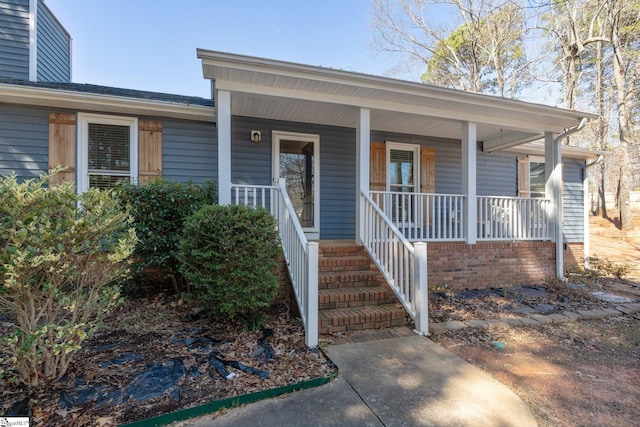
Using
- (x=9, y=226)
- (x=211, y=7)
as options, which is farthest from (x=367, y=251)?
(x=211, y=7)

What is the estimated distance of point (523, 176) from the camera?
8.08m

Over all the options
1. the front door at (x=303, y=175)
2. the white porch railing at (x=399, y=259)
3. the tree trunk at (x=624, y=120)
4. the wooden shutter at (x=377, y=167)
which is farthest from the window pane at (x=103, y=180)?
the tree trunk at (x=624, y=120)

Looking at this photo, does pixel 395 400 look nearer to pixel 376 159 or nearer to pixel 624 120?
pixel 376 159

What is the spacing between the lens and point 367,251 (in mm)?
4555

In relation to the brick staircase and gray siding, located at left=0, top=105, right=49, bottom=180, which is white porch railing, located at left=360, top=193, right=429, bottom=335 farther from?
gray siding, located at left=0, top=105, right=49, bottom=180

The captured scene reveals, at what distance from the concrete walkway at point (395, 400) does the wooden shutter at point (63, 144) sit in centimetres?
473

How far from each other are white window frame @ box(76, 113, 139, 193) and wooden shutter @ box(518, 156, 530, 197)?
8529 millimetres

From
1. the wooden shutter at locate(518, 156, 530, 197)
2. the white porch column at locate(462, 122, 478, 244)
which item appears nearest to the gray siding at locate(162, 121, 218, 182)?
the white porch column at locate(462, 122, 478, 244)

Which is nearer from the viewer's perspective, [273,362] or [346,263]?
[273,362]

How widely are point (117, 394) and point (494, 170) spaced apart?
8331mm

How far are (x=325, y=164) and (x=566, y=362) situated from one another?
15.3ft

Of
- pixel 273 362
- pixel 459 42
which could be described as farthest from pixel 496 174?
pixel 459 42

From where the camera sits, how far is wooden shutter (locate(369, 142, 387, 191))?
653 centimetres

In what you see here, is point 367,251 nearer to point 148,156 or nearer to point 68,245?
point 68,245
